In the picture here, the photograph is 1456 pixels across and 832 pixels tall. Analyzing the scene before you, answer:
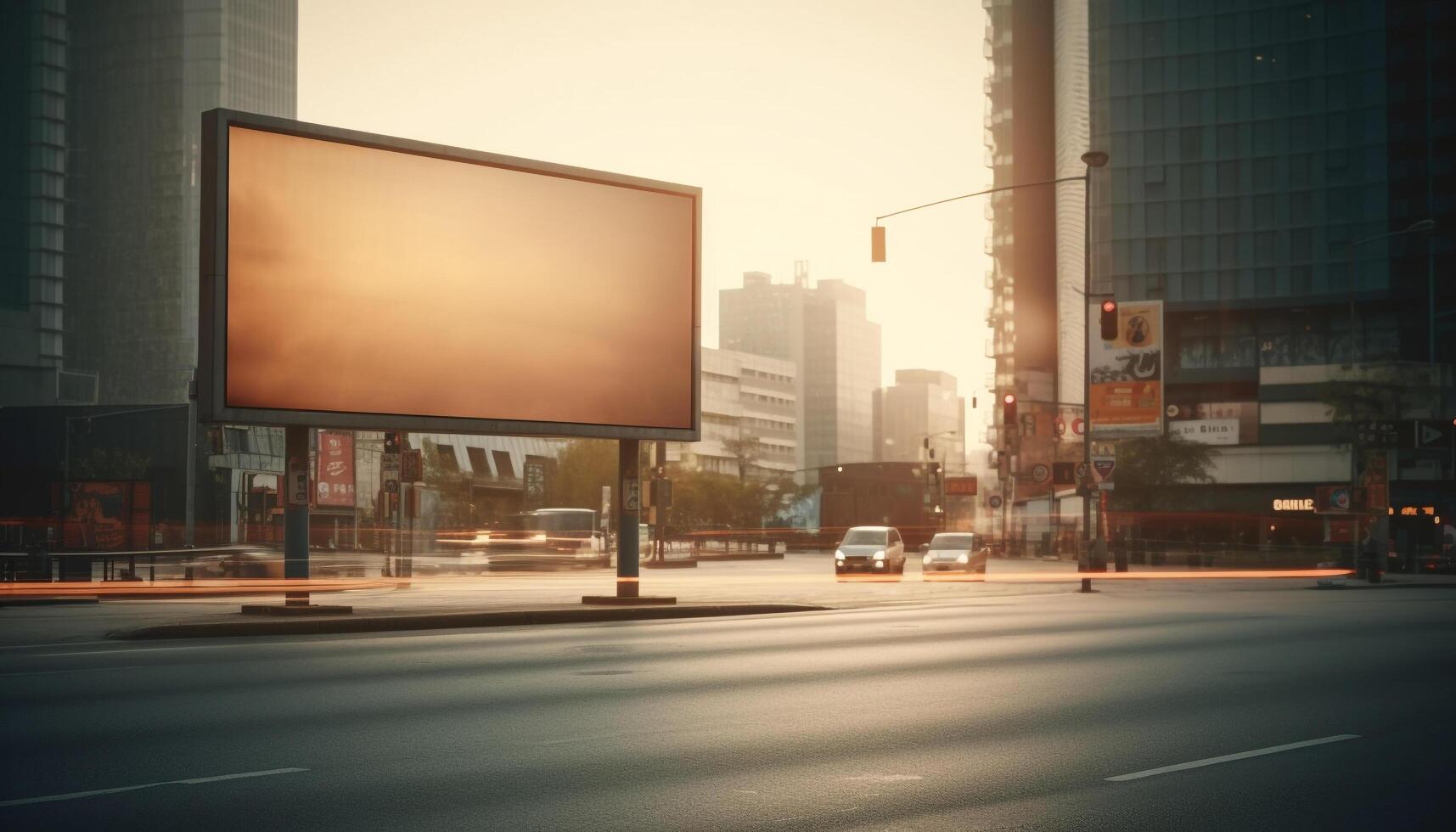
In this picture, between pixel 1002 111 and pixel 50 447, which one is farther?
pixel 1002 111

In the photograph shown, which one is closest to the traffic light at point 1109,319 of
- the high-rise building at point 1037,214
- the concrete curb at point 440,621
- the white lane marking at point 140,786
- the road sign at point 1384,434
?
the concrete curb at point 440,621

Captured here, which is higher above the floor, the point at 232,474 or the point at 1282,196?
the point at 1282,196

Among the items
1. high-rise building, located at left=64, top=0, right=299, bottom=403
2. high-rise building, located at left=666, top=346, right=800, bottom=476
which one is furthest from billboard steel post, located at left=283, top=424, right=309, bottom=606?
high-rise building, located at left=64, top=0, right=299, bottom=403

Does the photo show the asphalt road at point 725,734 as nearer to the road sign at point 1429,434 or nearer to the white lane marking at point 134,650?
the white lane marking at point 134,650

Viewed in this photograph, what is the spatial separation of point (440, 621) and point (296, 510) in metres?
3.09

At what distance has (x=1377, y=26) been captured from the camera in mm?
94000

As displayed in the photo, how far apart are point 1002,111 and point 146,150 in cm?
9733

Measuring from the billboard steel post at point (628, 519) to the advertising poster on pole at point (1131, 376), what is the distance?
1034 inches

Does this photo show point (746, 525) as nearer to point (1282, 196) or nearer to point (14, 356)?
point (1282, 196)

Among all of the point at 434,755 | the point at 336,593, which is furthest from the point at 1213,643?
the point at 336,593

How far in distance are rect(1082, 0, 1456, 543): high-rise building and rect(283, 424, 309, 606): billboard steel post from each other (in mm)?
75620

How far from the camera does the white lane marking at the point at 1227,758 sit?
8.41m

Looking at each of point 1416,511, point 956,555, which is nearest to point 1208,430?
point 1416,511

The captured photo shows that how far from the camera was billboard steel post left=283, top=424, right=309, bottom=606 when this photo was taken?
22047mm
